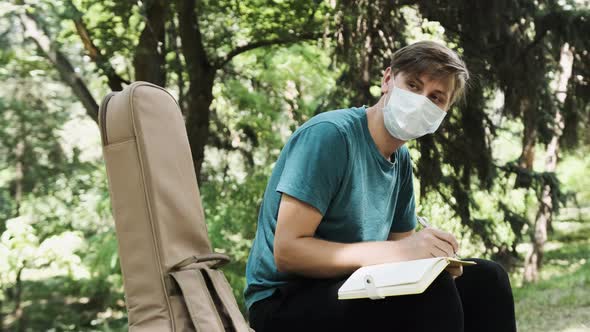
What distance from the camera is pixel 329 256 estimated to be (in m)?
1.55

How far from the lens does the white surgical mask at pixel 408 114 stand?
1786mm

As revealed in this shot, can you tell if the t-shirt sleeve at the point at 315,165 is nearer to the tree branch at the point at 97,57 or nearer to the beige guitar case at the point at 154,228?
the beige guitar case at the point at 154,228

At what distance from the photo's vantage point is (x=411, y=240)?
162 centimetres

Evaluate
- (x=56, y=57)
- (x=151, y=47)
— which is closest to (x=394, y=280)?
(x=151, y=47)

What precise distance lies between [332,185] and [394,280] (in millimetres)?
317

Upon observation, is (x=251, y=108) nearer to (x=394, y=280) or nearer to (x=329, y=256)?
(x=329, y=256)

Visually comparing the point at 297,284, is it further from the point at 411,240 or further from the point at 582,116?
the point at 582,116

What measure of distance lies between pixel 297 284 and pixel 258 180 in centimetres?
597

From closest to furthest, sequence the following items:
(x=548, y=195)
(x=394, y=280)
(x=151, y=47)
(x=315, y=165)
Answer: (x=394, y=280)
(x=315, y=165)
(x=151, y=47)
(x=548, y=195)

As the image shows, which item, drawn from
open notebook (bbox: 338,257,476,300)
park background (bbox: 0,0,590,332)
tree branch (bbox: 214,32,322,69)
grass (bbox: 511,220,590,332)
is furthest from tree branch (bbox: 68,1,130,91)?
open notebook (bbox: 338,257,476,300)

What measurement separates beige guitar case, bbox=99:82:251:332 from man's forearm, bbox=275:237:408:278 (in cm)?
16

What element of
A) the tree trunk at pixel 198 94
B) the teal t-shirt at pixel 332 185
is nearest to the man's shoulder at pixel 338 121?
the teal t-shirt at pixel 332 185

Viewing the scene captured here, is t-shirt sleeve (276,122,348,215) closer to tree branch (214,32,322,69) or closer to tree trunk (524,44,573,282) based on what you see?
tree trunk (524,44,573,282)

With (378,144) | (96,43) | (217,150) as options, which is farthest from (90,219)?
(378,144)
